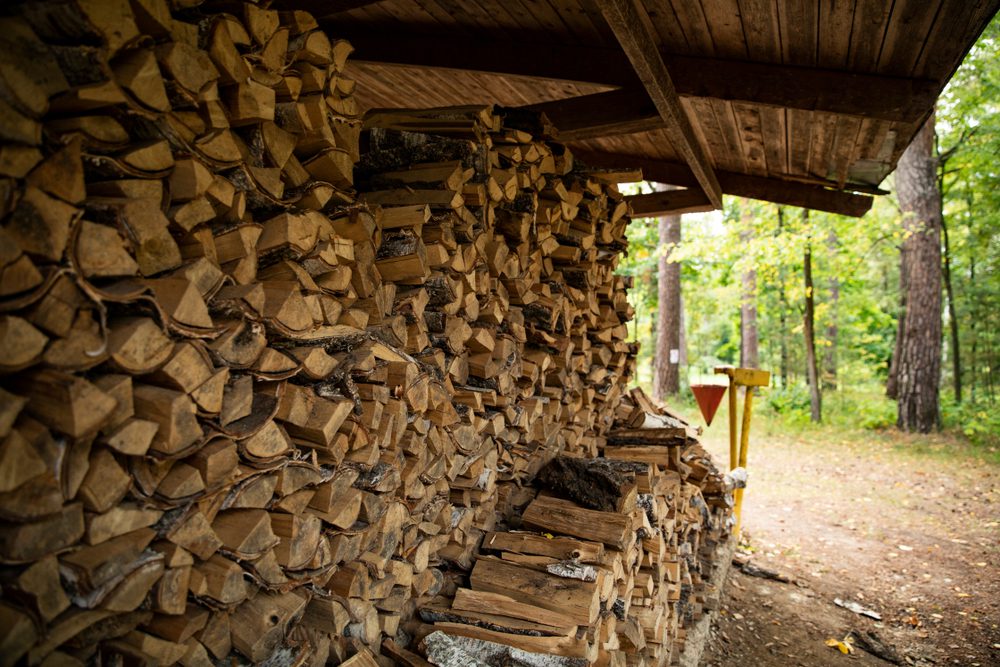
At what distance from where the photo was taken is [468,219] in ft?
8.59

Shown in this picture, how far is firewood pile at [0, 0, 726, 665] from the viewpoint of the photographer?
4.04 ft

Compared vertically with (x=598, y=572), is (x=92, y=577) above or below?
above

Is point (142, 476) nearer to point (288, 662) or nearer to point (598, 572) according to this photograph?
point (288, 662)

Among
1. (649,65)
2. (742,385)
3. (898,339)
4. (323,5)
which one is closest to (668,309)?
(898,339)

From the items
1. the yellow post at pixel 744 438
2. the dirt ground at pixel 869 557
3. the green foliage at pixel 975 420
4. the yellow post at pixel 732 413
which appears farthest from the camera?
the green foliage at pixel 975 420

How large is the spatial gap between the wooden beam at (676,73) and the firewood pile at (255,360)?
0.48 m

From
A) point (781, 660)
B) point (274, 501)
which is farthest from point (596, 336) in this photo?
point (274, 501)

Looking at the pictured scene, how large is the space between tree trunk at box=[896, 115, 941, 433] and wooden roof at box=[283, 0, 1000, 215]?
6.99 m

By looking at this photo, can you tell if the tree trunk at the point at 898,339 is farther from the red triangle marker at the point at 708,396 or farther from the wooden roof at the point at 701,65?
the wooden roof at the point at 701,65

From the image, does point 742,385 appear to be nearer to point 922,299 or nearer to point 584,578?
point 584,578

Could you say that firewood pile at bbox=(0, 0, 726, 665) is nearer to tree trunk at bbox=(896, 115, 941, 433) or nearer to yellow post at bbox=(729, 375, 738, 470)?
yellow post at bbox=(729, 375, 738, 470)

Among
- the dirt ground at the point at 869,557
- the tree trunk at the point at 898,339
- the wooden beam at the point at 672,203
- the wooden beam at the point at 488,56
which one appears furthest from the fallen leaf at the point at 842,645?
the tree trunk at the point at 898,339

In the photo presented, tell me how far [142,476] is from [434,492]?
1.26m

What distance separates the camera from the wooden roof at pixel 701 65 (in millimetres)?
2580
